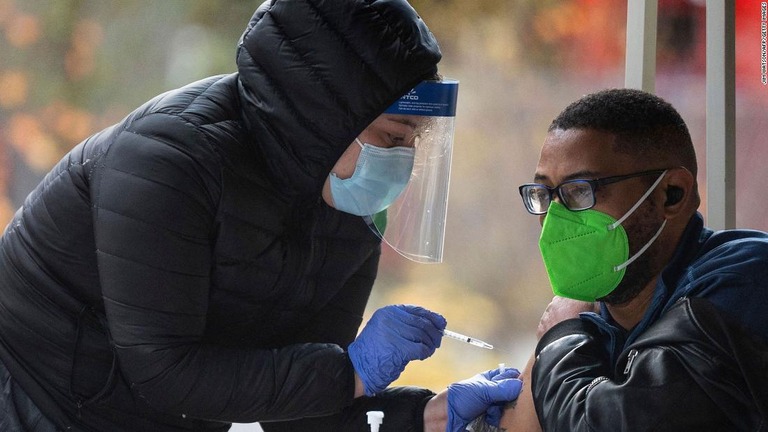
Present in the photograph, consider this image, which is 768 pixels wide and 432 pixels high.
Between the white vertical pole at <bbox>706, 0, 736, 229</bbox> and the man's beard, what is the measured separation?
2.35 ft

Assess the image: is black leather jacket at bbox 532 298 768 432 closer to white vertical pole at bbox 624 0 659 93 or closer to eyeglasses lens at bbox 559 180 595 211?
eyeglasses lens at bbox 559 180 595 211

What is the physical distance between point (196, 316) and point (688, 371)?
0.88 meters

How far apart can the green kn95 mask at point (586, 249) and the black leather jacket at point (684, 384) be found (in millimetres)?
142

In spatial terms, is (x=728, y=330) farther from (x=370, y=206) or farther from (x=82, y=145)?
(x=82, y=145)

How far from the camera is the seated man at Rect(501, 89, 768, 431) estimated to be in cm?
129

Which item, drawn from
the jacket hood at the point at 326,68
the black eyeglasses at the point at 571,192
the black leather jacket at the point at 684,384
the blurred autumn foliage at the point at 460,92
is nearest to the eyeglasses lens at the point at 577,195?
the black eyeglasses at the point at 571,192

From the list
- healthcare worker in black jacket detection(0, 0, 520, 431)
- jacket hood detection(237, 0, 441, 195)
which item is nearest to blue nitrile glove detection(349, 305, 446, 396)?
healthcare worker in black jacket detection(0, 0, 520, 431)

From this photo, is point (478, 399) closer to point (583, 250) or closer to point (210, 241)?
point (583, 250)

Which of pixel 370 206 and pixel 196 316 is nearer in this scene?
pixel 196 316

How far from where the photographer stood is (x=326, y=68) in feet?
5.35

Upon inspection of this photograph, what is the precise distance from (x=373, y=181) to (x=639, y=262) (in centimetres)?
56

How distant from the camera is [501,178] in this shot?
148 inches

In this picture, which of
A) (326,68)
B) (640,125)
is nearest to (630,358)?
(640,125)

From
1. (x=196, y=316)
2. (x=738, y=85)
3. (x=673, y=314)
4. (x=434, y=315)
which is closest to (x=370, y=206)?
(x=434, y=315)
